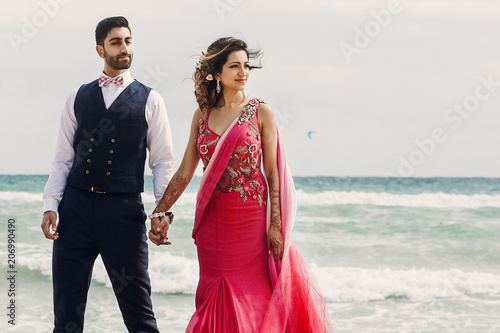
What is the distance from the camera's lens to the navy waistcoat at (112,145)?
3.89 metres

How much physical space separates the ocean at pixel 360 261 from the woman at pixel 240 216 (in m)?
2.51

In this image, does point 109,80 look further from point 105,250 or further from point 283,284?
point 283,284

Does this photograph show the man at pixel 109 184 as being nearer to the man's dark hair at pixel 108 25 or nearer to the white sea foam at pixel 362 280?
the man's dark hair at pixel 108 25

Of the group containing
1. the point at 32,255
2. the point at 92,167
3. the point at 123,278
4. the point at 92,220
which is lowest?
the point at 32,255

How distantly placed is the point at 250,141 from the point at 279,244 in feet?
1.71

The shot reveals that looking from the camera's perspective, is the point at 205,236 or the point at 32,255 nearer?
the point at 205,236

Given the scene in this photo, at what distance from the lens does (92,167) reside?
12.8 ft

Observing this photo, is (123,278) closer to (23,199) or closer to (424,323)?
(424,323)

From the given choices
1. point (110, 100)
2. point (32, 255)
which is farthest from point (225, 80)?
point (32, 255)

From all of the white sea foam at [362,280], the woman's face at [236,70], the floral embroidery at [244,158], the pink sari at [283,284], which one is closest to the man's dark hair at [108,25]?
the woman's face at [236,70]

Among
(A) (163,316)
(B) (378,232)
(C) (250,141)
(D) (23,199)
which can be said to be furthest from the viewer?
(D) (23,199)

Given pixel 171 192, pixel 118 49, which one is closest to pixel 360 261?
pixel 171 192

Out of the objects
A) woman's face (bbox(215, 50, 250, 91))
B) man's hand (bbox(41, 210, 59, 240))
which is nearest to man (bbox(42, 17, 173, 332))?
man's hand (bbox(41, 210, 59, 240))

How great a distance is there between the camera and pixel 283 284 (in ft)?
12.6
